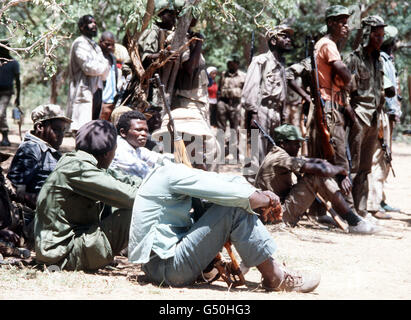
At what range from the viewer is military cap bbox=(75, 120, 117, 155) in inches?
186

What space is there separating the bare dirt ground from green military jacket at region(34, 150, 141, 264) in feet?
0.69

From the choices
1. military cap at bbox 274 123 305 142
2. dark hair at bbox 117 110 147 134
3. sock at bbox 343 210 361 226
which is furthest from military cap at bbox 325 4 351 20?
dark hair at bbox 117 110 147 134

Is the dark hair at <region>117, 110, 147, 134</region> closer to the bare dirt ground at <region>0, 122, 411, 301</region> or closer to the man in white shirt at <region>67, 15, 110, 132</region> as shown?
the bare dirt ground at <region>0, 122, 411, 301</region>

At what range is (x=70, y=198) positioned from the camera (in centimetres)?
468

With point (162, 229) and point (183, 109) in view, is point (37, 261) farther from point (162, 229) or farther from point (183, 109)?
point (183, 109)

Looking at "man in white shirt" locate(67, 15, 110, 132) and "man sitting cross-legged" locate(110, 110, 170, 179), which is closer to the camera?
"man sitting cross-legged" locate(110, 110, 170, 179)

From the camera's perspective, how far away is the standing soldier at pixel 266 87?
8.23 metres

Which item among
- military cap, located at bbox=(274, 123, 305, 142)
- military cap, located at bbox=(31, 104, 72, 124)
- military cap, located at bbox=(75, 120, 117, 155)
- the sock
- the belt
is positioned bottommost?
the sock

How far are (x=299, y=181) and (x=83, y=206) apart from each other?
3.12 meters

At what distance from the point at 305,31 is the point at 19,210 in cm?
1322

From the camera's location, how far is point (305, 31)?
17344mm

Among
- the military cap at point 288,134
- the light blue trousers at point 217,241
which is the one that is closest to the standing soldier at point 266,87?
the military cap at point 288,134

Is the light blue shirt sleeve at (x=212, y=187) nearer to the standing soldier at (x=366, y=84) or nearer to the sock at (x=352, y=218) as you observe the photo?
the sock at (x=352, y=218)
